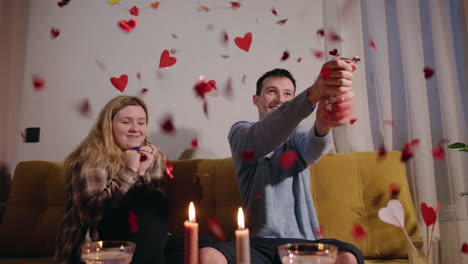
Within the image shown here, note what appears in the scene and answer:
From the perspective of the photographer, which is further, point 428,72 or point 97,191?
point 428,72

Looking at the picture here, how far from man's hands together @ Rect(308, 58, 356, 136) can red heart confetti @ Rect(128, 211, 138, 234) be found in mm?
695

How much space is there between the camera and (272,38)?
6.83 feet

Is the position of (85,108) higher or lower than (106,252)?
higher

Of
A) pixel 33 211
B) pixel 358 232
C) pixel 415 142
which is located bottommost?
pixel 358 232

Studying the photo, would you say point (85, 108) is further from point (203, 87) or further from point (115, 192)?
point (115, 192)

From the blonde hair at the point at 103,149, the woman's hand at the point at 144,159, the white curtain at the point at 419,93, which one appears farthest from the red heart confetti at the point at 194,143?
the white curtain at the point at 419,93

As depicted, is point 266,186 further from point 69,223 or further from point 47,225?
point 47,225

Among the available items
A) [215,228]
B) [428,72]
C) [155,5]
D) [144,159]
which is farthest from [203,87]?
[428,72]

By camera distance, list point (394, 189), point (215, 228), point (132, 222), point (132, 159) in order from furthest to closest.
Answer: point (215, 228)
point (394, 189)
point (132, 159)
point (132, 222)

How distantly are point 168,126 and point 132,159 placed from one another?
69 centimetres

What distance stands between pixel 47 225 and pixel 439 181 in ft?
6.21

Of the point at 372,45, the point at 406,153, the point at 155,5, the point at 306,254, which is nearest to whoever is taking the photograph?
the point at 306,254

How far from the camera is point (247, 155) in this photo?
1310 millimetres

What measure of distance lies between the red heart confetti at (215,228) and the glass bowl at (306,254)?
1.01 metres
